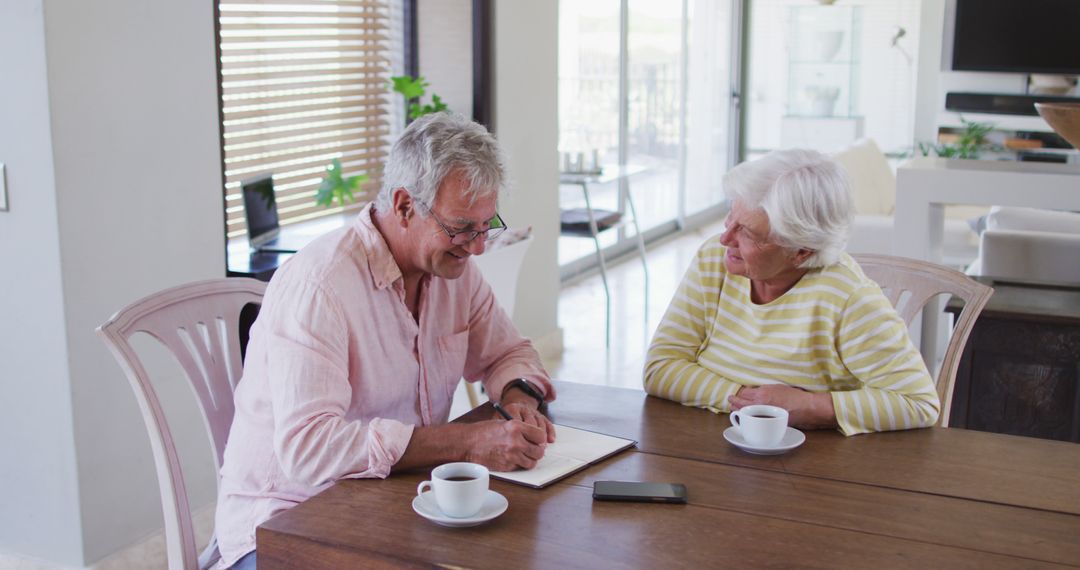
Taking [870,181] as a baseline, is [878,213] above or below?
below

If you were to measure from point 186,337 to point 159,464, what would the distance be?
0.82 feet

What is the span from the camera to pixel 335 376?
171 centimetres

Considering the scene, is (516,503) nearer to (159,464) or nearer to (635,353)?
(159,464)

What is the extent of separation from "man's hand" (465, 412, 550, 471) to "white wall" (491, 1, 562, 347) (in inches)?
104

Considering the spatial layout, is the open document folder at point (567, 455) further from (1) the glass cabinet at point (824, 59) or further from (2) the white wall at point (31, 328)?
(1) the glass cabinet at point (824, 59)

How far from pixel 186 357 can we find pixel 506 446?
2.24 feet

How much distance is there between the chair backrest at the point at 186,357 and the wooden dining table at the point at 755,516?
0.43 metres

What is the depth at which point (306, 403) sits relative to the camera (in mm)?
1661

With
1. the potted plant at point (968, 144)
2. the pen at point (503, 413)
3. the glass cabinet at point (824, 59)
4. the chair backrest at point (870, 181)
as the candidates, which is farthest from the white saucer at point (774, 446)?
the glass cabinet at point (824, 59)

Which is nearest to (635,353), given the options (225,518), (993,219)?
(993,219)

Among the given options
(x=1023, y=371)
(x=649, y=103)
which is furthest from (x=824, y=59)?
(x=1023, y=371)

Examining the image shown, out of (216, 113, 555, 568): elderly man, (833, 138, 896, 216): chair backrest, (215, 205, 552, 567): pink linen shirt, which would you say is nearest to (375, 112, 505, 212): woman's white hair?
(216, 113, 555, 568): elderly man

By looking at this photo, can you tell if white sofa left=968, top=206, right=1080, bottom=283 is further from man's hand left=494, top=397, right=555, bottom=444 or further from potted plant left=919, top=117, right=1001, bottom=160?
potted plant left=919, top=117, right=1001, bottom=160

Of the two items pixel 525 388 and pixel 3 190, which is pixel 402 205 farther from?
pixel 3 190
